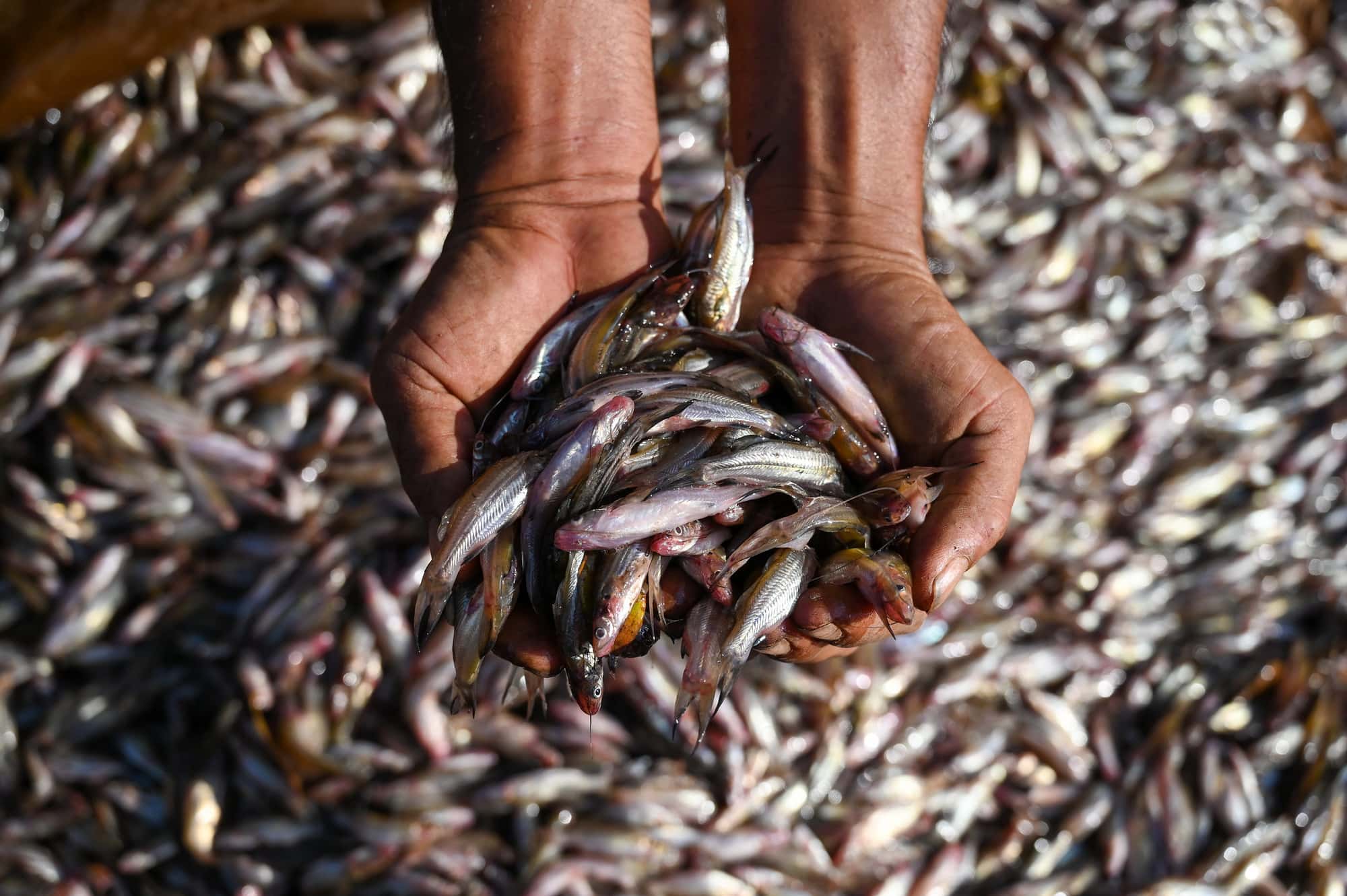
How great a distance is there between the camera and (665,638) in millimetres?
4074

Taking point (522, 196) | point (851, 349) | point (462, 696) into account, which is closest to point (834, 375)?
point (851, 349)

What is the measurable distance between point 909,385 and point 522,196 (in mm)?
1125

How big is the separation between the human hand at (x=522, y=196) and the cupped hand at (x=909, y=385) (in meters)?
0.39

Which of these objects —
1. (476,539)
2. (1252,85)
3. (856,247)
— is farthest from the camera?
(1252,85)

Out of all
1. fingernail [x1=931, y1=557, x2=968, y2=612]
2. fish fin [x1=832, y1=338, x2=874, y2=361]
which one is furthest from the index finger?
fish fin [x1=832, y1=338, x2=874, y2=361]

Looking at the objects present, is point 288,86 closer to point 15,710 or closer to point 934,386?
point 15,710

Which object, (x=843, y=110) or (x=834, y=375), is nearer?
(x=834, y=375)

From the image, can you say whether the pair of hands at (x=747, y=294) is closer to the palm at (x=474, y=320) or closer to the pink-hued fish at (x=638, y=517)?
the palm at (x=474, y=320)

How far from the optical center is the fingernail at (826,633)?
2121 mm

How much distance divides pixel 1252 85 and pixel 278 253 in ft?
16.3

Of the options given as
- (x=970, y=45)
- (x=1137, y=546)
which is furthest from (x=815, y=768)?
(x=970, y=45)

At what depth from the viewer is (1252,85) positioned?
553 cm

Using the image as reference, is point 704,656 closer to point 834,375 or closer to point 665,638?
point 834,375

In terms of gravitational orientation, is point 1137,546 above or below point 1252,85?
below
